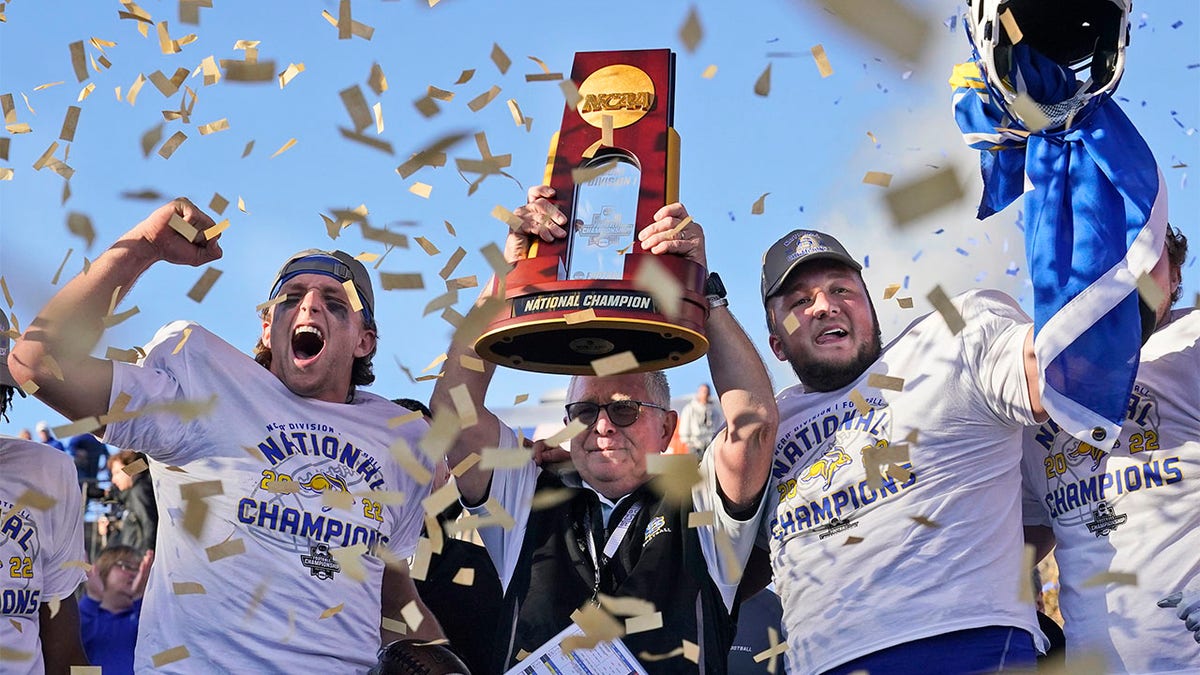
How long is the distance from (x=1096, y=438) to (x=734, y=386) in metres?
1.07

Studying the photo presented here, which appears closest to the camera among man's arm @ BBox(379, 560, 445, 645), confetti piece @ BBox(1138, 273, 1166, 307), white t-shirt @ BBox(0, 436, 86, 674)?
confetti piece @ BBox(1138, 273, 1166, 307)

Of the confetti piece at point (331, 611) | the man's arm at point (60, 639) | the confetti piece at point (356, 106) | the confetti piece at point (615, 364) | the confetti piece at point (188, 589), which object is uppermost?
the confetti piece at point (356, 106)

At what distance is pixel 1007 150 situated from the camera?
160 inches

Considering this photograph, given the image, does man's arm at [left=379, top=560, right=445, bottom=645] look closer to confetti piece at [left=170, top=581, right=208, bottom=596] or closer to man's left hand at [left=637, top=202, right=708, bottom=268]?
confetti piece at [left=170, top=581, right=208, bottom=596]

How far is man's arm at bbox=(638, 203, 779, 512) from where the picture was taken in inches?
155

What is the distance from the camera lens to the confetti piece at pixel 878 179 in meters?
3.88

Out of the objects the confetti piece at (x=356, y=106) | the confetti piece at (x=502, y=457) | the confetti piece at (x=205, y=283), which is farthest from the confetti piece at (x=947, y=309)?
the confetti piece at (x=205, y=283)

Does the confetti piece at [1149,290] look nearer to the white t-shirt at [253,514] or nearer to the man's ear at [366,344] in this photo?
the white t-shirt at [253,514]

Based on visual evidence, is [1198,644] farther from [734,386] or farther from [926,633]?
[734,386]

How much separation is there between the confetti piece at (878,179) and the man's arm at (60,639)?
323cm

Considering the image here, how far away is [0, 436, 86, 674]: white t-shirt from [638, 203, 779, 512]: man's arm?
7.79 ft

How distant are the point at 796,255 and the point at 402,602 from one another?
1.84 m

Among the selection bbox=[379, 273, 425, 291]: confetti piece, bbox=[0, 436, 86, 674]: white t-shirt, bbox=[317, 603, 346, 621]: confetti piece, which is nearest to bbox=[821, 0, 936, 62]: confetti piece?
bbox=[379, 273, 425, 291]: confetti piece

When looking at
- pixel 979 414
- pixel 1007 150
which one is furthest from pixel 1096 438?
pixel 1007 150
